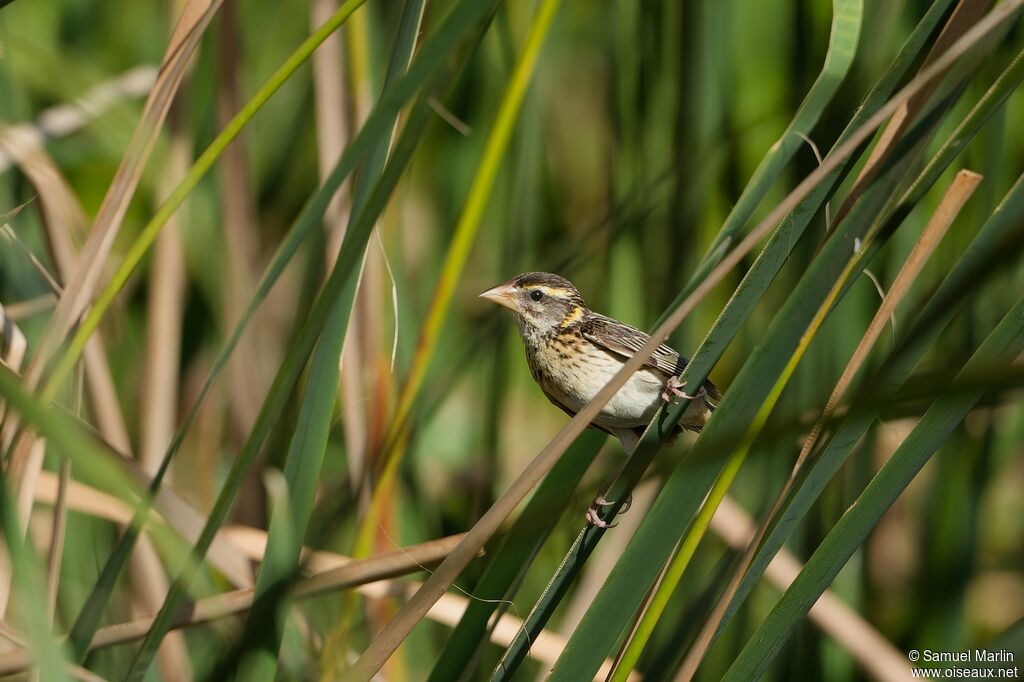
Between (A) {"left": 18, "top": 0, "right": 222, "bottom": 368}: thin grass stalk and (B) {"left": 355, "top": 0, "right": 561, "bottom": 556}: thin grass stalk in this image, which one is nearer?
(A) {"left": 18, "top": 0, "right": 222, "bottom": 368}: thin grass stalk

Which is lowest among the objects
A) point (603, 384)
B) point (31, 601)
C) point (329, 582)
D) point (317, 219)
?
point (31, 601)

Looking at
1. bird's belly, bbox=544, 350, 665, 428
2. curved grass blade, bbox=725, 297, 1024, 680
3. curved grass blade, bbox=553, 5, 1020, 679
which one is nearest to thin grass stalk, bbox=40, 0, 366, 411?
curved grass blade, bbox=553, 5, 1020, 679

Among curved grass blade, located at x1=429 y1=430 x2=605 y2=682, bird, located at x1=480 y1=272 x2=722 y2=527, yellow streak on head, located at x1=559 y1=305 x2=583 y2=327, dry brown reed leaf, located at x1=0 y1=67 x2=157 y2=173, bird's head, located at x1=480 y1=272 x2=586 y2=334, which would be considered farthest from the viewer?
yellow streak on head, located at x1=559 y1=305 x2=583 y2=327

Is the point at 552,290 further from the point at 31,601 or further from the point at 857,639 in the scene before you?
the point at 31,601

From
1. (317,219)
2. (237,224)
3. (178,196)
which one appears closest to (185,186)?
(178,196)

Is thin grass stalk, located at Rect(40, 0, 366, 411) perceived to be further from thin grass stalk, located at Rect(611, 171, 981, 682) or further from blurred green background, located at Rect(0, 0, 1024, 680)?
thin grass stalk, located at Rect(611, 171, 981, 682)

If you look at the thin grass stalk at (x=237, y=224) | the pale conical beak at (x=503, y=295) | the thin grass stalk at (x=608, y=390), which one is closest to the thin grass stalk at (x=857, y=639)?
the pale conical beak at (x=503, y=295)
